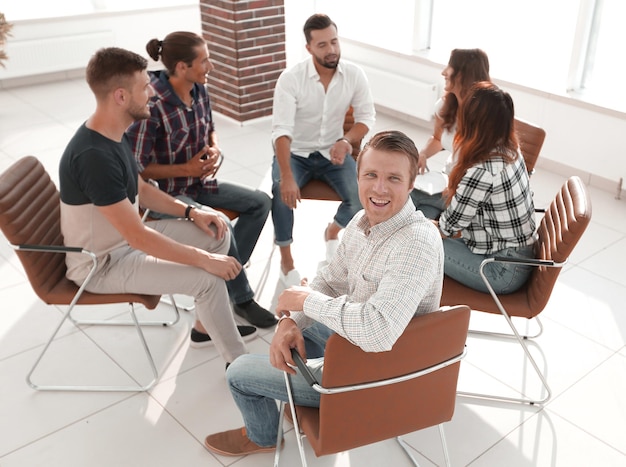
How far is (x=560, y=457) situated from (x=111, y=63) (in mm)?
2293

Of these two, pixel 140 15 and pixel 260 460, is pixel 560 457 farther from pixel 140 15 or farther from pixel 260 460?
pixel 140 15

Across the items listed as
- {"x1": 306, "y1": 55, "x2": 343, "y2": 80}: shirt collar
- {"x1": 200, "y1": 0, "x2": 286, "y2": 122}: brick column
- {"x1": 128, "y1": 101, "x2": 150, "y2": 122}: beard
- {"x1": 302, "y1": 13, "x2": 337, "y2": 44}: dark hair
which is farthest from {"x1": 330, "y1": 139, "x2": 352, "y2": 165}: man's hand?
{"x1": 200, "y1": 0, "x2": 286, "y2": 122}: brick column

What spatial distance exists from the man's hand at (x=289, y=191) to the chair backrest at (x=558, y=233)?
4.09 ft

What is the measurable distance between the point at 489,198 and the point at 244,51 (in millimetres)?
3551

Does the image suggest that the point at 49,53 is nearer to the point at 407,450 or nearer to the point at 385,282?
the point at 407,450

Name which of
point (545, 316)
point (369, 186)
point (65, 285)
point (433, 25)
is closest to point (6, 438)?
point (65, 285)

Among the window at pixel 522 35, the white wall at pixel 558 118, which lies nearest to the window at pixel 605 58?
the window at pixel 522 35

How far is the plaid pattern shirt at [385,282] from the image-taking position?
1.82 meters

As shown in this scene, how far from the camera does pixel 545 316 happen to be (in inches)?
134

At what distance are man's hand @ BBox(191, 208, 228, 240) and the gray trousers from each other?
0.33 m

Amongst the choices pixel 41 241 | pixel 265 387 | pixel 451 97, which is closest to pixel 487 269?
pixel 265 387

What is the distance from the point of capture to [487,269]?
8.97 feet

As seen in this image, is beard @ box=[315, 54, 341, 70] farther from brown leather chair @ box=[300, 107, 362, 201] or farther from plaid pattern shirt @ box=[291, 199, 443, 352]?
plaid pattern shirt @ box=[291, 199, 443, 352]

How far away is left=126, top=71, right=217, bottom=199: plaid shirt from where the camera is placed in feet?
10.5
